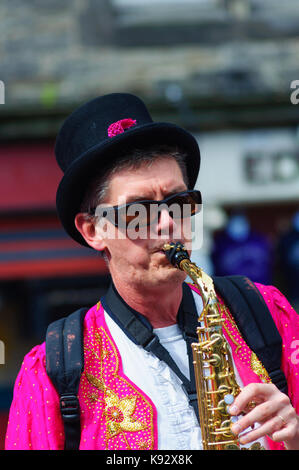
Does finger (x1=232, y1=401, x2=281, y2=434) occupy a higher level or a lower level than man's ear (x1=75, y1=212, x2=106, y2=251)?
lower

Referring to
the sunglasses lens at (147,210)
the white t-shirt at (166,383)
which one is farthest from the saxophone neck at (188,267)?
the white t-shirt at (166,383)

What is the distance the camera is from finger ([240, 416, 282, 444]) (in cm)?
165

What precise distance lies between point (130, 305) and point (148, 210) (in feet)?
1.23

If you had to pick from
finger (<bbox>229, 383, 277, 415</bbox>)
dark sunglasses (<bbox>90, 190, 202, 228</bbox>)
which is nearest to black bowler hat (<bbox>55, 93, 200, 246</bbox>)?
dark sunglasses (<bbox>90, 190, 202, 228</bbox>)

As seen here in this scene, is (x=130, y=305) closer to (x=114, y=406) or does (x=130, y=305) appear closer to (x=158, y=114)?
(x=114, y=406)

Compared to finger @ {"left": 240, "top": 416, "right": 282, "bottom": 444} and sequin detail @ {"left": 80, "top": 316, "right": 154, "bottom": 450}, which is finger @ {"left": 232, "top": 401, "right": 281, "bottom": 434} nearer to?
finger @ {"left": 240, "top": 416, "right": 282, "bottom": 444}

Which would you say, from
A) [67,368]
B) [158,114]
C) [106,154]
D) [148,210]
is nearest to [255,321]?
[148,210]

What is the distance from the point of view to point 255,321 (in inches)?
81.3

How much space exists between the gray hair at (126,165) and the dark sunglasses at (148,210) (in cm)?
6

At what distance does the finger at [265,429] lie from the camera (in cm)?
165

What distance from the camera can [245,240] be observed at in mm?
7004

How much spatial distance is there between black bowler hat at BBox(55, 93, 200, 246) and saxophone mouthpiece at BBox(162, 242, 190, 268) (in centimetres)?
36

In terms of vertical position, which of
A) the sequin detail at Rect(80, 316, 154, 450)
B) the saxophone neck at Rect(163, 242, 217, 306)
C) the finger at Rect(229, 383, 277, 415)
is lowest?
the sequin detail at Rect(80, 316, 154, 450)
